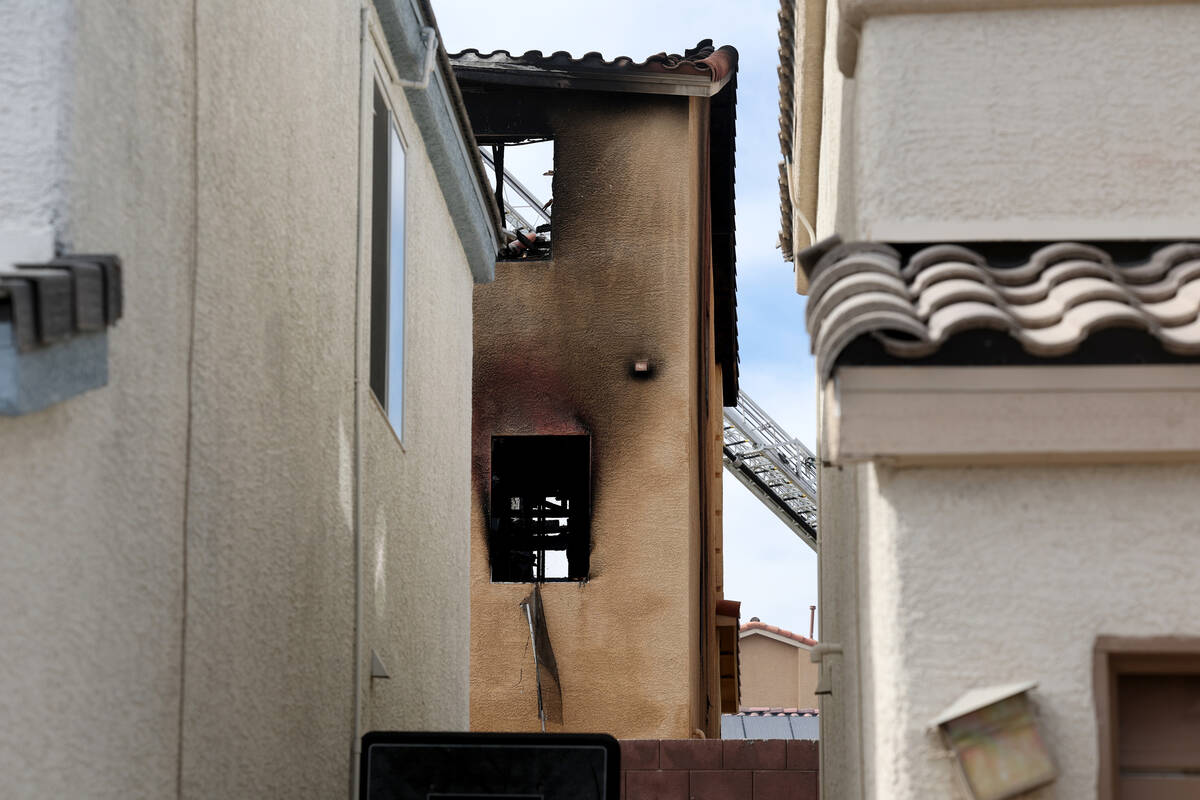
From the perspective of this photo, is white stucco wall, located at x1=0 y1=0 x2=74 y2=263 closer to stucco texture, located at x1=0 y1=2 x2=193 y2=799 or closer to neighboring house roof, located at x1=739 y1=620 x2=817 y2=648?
stucco texture, located at x1=0 y1=2 x2=193 y2=799

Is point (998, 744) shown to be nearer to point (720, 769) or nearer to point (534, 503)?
point (720, 769)

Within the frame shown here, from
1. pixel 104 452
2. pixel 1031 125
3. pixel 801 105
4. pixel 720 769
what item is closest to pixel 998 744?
pixel 1031 125

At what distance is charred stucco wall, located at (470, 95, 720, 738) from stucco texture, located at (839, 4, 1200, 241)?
10.9 m

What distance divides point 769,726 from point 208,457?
17828mm

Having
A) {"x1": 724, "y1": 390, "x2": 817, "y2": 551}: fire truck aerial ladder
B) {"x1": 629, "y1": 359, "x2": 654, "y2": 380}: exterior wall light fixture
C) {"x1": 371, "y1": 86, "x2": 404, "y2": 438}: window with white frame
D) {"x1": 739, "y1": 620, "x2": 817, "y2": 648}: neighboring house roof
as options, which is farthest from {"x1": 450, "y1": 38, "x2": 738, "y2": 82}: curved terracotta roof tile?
{"x1": 739, "y1": 620, "x2": 817, "y2": 648}: neighboring house roof

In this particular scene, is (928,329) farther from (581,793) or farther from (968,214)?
(581,793)

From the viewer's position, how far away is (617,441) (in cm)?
1648

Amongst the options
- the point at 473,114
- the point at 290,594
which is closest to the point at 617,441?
the point at 473,114

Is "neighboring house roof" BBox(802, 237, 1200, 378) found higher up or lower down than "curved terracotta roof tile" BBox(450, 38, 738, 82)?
lower down

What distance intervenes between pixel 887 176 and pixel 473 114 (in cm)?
1286

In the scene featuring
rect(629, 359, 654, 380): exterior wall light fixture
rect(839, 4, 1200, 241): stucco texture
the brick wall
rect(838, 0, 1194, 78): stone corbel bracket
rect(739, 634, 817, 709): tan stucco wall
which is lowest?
rect(739, 634, 817, 709): tan stucco wall

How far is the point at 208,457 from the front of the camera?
19.8 feet

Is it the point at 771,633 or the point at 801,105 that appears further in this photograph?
the point at 771,633

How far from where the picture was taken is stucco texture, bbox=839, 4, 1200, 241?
17.1ft
